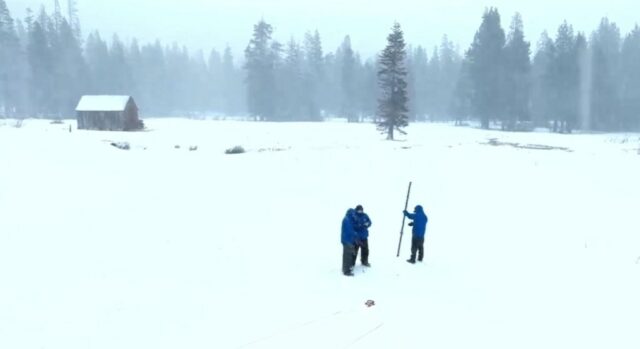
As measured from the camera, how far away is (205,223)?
15.1 metres

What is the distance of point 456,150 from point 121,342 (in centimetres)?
2596

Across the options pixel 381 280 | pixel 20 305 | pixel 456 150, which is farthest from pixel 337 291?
pixel 456 150

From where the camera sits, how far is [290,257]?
1269 cm

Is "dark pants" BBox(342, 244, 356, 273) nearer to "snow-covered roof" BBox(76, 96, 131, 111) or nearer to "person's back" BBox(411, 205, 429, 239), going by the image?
"person's back" BBox(411, 205, 429, 239)

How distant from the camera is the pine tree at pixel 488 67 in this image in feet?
221

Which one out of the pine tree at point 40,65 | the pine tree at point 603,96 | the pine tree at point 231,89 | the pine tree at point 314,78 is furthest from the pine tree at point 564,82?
the pine tree at point 40,65

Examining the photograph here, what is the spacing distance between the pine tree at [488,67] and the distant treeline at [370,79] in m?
0.15

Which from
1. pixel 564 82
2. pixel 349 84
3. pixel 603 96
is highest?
pixel 349 84

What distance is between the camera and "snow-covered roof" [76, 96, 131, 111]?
4977 cm

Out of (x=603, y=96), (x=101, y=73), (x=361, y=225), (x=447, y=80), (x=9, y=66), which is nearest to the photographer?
(x=361, y=225)

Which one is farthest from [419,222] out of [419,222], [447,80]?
[447,80]

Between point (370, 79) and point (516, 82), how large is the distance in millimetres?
25184

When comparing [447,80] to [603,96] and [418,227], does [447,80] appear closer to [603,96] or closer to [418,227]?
[603,96]

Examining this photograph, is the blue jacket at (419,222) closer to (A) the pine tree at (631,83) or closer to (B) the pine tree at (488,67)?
(B) the pine tree at (488,67)
